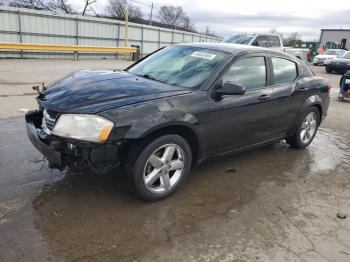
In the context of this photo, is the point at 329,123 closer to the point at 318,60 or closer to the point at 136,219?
the point at 136,219

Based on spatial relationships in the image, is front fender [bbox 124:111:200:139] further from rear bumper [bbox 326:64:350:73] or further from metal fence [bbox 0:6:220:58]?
rear bumper [bbox 326:64:350:73]

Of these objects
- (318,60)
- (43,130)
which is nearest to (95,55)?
(318,60)

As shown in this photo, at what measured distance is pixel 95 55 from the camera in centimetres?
2378

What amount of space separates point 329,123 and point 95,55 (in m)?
18.5

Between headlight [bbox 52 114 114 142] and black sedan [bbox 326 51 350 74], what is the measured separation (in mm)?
20881

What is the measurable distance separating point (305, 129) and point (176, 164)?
9.62 ft

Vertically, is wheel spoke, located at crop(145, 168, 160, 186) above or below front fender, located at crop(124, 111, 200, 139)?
below

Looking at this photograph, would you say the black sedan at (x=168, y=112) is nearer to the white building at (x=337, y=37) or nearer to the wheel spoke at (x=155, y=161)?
the wheel spoke at (x=155, y=161)

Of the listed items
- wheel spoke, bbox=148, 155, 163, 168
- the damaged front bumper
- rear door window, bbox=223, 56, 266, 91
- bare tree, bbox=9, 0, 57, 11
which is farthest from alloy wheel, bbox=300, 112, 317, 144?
bare tree, bbox=9, 0, 57, 11

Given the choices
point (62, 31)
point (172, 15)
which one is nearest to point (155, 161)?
point (62, 31)

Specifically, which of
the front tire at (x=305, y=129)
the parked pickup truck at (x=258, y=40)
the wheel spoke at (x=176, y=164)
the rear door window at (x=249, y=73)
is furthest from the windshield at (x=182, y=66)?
the parked pickup truck at (x=258, y=40)

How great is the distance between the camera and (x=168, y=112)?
360 cm

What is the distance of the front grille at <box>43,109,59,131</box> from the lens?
138 inches

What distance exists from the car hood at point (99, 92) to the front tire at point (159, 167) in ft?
1.57
